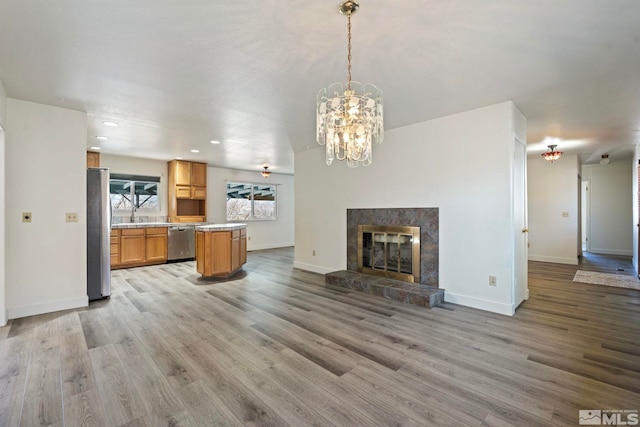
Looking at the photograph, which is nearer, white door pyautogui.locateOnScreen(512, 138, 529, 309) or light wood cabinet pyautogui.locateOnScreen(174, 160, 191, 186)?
white door pyautogui.locateOnScreen(512, 138, 529, 309)

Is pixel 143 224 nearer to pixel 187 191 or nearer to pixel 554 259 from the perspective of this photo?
pixel 187 191

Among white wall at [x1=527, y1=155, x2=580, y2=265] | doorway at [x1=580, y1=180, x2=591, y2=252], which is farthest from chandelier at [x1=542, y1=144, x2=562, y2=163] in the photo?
doorway at [x1=580, y1=180, x2=591, y2=252]

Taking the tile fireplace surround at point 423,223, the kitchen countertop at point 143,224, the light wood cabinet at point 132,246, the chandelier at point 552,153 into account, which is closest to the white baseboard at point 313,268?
the tile fireplace surround at point 423,223

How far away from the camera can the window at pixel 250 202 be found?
29.3 feet

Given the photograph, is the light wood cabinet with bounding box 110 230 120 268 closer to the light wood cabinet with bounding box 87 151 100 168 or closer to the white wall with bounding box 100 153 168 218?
the white wall with bounding box 100 153 168 218

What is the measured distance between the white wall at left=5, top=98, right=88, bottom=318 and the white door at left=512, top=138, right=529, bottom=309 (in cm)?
545

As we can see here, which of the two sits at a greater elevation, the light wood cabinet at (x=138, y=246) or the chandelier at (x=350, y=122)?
the chandelier at (x=350, y=122)

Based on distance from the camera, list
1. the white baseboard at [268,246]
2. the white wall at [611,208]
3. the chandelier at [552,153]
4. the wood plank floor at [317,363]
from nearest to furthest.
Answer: the wood plank floor at [317,363] < the chandelier at [552,153] < the white wall at [611,208] < the white baseboard at [268,246]

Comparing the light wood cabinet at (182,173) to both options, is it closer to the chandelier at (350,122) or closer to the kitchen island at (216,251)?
the kitchen island at (216,251)

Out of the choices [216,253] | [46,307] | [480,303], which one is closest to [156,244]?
[216,253]

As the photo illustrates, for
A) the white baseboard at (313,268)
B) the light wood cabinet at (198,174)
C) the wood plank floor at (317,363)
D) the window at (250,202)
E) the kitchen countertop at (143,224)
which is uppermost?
the light wood cabinet at (198,174)

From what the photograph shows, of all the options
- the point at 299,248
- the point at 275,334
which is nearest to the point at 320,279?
the point at 299,248

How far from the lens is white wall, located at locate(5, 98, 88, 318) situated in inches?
135

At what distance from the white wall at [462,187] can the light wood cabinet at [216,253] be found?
237 cm
